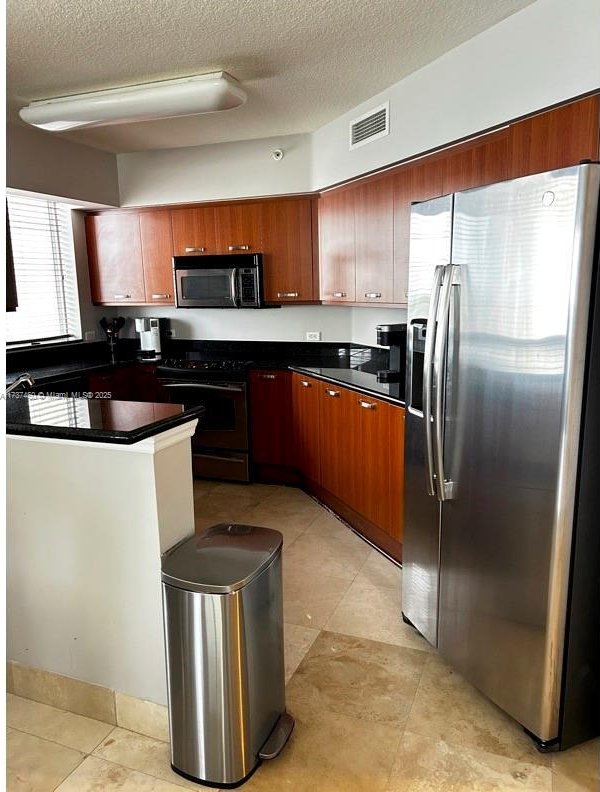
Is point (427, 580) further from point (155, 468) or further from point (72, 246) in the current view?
point (72, 246)

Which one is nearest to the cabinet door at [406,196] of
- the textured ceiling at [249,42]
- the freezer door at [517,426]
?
the textured ceiling at [249,42]

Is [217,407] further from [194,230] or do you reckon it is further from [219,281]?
[194,230]

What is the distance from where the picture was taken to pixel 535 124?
2.38 m

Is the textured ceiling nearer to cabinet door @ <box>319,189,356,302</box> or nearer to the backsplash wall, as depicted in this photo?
cabinet door @ <box>319,189,356,302</box>

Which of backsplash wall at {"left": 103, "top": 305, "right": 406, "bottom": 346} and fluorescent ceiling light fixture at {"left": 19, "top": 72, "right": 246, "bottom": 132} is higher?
fluorescent ceiling light fixture at {"left": 19, "top": 72, "right": 246, "bottom": 132}

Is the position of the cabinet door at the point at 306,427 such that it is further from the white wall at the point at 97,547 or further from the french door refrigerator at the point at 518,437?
the white wall at the point at 97,547

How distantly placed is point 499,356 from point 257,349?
3.33 metres

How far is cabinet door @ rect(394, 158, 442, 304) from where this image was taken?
3104 mm

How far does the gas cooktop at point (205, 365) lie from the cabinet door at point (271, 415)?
0.16 meters

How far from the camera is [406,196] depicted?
3.34 m

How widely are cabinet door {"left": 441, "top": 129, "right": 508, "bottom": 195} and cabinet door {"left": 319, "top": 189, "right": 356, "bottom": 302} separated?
1026 mm

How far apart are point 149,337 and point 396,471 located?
280cm

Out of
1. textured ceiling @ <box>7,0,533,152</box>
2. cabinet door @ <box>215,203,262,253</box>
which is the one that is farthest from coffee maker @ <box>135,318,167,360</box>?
textured ceiling @ <box>7,0,533,152</box>

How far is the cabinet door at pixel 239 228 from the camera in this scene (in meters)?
4.51
